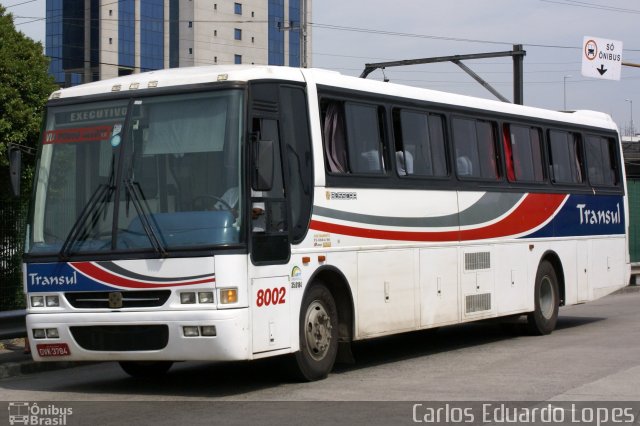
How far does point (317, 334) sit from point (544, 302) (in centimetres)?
644

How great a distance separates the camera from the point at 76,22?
339 feet

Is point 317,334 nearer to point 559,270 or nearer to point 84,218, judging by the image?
point 84,218

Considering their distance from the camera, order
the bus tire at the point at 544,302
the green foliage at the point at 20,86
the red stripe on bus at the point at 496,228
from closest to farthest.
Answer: the red stripe on bus at the point at 496,228 → the bus tire at the point at 544,302 → the green foliage at the point at 20,86

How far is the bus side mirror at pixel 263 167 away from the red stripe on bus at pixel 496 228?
118 centimetres

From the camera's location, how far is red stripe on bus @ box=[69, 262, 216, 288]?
421 inches

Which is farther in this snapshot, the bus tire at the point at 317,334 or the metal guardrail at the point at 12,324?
the metal guardrail at the point at 12,324

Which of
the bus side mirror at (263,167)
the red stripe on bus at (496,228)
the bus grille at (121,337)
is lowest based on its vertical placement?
the bus grille at (121,337)

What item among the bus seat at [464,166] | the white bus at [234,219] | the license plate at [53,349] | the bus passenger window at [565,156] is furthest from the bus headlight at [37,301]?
the bus passenger window at [565,156]

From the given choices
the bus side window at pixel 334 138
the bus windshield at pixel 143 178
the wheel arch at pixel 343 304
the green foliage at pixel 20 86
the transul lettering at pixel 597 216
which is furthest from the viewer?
the green foliage at pixel 20 86

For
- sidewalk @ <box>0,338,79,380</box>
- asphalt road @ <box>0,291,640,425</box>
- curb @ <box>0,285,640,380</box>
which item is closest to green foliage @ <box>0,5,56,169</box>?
sidewalk @ <box>0,338,79,380</box>

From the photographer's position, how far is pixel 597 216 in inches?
741

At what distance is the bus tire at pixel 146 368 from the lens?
41.5 feet

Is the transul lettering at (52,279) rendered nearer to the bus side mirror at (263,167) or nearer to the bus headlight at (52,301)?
the bus headlight at (52,301)

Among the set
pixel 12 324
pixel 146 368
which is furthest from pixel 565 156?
pixel 12 324
